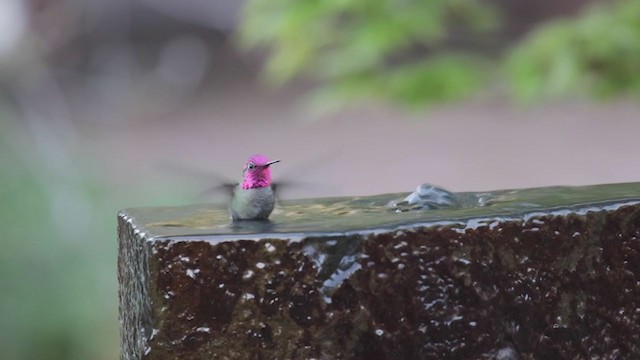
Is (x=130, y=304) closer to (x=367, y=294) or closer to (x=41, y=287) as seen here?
(x=367, y=294)

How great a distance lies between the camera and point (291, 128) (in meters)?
11.3

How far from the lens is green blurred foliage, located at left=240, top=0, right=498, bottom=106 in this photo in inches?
117

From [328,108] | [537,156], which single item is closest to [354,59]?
[328,108]

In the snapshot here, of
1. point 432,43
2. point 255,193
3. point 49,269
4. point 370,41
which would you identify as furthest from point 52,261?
point 255,193

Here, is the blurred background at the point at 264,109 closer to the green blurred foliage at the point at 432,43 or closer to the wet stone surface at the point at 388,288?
the green blurred foliage at the point at 432,43

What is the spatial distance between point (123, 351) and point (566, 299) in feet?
2.49

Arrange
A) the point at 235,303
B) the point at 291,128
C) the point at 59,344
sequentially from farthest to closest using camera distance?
the point at 291,128 → the point at 59,344 → the point at 235,303

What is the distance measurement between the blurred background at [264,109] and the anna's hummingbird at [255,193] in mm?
99

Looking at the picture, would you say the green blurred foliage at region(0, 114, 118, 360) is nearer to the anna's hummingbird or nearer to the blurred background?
the blurred background

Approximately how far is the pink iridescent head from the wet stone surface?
0.26 feet

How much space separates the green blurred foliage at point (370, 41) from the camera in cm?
297

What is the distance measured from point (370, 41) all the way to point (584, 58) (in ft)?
2.09

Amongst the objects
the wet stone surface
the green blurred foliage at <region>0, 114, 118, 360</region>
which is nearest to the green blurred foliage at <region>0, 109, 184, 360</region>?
the green blurred foliage at <region>0, 114, 118, 360</region>

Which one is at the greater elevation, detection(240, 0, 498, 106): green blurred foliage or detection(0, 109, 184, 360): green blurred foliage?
detection(240, 0, 498, 106): green blurred foliage
